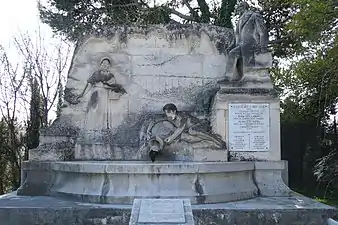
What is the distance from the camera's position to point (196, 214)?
574 centimetres

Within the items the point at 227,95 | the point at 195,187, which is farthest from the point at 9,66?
the point at 195,187

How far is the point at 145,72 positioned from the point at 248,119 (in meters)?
2.13

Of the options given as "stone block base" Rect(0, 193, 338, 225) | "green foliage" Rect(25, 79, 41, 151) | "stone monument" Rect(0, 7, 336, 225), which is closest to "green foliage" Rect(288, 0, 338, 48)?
"stone monument" Rect(0, 7, 336, 225)

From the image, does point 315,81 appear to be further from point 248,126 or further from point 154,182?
point 154,182

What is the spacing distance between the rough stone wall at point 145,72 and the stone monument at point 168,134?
19 mm

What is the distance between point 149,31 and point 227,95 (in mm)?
2008

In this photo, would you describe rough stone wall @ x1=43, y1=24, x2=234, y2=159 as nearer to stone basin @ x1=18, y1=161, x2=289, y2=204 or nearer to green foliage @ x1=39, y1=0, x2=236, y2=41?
stone basin @ x1=18, y1=161, x2=289, y2=204

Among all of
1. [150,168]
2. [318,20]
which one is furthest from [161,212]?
[318,20]

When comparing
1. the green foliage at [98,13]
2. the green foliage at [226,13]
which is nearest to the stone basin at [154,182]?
the green foliage at [226,13]

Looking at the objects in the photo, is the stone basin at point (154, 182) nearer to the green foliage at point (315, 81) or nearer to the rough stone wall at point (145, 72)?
the rough stone wall at point (145, 72)

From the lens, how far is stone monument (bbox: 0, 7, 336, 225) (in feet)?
20.6

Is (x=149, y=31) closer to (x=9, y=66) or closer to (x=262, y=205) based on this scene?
(x=262, y=205)

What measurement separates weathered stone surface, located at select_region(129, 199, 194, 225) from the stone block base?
131cm

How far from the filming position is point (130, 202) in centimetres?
623
